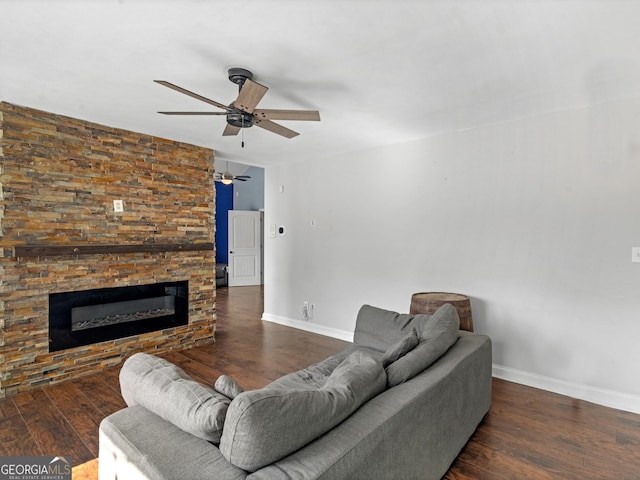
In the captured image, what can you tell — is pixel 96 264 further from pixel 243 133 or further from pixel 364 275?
pixel 364 275

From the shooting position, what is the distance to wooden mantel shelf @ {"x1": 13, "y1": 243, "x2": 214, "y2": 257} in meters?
3.01

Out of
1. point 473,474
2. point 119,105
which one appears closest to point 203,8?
point 119,105

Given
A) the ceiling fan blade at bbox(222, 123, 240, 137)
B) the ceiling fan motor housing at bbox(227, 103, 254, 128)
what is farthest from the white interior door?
the ceiling fan motor housing at bbox(227, 103, 254, 128)

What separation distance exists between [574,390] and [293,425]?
9.67 ft

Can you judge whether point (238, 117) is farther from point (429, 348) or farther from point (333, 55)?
point (429, 348)

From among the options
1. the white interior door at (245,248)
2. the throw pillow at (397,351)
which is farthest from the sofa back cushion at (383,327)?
the white interior door at (245,248)

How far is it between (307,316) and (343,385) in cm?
365

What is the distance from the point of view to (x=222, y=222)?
30.9ft

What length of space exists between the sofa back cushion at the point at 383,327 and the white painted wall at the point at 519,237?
120 centimetres

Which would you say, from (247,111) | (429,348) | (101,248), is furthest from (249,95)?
(101,248)

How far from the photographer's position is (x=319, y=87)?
8.64ft

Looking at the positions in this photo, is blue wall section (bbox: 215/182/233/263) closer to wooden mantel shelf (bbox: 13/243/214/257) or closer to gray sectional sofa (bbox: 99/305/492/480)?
wooden mantel shelf (bbox: 13/243/214/257)

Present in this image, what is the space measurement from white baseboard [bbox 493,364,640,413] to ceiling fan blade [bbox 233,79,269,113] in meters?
3.18

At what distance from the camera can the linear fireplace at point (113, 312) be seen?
3312 millimetres
